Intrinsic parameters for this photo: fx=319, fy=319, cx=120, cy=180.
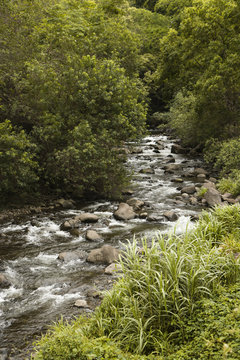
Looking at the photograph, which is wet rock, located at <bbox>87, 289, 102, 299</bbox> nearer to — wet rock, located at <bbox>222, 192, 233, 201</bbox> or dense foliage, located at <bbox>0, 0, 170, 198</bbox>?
dense foliage, located at <bbox>0, 0, 170, 198</bbox>

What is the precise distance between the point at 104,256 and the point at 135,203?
5340 mm

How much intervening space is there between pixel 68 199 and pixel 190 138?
41.4 ft

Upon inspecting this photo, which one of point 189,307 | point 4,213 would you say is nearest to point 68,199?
point 4,213

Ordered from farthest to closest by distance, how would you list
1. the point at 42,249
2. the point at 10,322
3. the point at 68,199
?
the point at 68,199 < the point at 42,249 < the point at 10,322

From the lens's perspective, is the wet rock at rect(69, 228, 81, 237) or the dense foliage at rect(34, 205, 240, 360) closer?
the dense foliage at rect(34, 205, 240, 360)

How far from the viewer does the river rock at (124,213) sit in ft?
40.3

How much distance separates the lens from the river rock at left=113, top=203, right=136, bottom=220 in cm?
1229

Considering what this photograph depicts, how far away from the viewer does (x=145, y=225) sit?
1166cm

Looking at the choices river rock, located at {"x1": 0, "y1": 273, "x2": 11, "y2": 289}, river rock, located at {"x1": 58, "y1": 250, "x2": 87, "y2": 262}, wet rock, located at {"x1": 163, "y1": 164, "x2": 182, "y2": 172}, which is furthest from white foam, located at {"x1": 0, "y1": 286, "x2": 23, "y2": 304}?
wet rock, located at {"x1": 163, "y1": 164, "x2": 182, "y2": 172}

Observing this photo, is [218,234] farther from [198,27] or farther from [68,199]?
[198,27]

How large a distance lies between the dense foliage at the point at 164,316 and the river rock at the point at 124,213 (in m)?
6.57

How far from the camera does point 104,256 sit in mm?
8828

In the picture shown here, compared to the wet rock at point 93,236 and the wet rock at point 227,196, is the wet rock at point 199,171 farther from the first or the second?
the wet rock at point 93,236

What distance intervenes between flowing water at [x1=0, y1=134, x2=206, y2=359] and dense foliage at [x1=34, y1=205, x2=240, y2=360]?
126 cm
